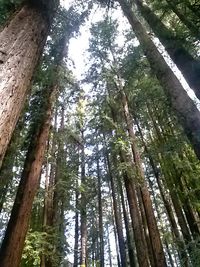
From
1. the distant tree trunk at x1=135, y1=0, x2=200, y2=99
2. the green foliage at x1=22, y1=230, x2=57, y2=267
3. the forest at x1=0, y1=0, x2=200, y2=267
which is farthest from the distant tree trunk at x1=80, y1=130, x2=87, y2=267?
the distant tree trunk at x1=135, y1=0, x2=200, y2=99

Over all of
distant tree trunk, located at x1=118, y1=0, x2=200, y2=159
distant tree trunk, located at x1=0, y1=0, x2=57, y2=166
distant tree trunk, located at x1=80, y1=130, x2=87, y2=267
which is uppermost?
distant tree trunk, located at x1=80, y1=130, x2=87, y2=267

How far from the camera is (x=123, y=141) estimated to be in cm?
1212

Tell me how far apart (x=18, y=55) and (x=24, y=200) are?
4068 millimetres

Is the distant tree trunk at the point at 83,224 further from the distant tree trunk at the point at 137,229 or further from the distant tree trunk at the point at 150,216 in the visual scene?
the distant tree trunk at the point at 150,216

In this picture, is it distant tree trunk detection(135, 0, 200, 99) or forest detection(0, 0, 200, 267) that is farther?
distant tree trunk detection(135, 0, 200, 99)

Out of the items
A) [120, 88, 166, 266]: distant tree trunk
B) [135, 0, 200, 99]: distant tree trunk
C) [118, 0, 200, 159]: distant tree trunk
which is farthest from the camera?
[120, 88, 166, 266]: distant tree trunk

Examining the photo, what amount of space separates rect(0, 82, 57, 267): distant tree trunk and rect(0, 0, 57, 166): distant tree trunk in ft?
11.9

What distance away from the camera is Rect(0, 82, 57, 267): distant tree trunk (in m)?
5.47

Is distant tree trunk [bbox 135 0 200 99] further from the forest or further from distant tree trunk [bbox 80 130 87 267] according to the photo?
distant tree trunk [bbox 80 130 87 267]

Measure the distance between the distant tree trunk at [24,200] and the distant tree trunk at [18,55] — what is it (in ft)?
11.9

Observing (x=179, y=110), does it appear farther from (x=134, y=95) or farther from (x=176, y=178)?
(x=134, y=95)

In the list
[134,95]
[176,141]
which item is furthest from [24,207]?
[134,95]

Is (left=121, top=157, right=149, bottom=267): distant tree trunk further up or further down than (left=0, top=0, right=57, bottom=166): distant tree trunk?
further up

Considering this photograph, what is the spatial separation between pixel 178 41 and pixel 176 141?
2998 mm
